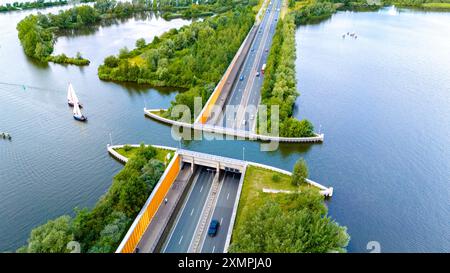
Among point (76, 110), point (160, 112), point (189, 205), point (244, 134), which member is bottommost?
point (189, 205)

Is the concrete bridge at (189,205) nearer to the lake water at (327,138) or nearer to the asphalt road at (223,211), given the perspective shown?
the asphalt road at (223,211)

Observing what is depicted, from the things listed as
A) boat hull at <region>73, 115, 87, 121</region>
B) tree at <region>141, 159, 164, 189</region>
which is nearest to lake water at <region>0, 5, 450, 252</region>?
boat hull at <region>73, 115, 87, 121</region>

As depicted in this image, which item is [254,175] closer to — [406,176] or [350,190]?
[350,190]

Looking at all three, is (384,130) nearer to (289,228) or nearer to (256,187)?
(256,187)

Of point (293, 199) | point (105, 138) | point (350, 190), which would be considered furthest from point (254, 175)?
point (105, 138)

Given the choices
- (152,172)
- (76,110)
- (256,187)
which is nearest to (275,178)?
(256,187)

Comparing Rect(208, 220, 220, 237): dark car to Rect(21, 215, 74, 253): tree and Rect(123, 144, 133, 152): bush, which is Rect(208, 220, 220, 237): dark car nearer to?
Rect(21, 215, 74, 253): tree
